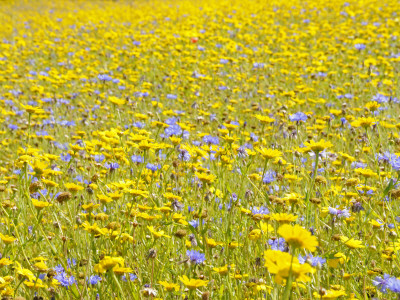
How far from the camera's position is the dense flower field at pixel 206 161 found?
1714 millimetres

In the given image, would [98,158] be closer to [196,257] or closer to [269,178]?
[269,178]

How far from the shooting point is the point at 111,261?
1.30m

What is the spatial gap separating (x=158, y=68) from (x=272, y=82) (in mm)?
Answer: 1858

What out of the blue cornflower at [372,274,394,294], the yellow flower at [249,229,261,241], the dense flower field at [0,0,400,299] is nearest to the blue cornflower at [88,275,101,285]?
the dense flower field at [0,0,400,299]

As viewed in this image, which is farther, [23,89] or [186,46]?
[186,46]

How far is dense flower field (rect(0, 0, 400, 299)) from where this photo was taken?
171 centimetres

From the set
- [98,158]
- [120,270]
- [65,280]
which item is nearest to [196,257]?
[120,270]

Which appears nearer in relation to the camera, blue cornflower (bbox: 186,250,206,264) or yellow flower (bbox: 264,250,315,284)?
yellow flower (bbox: 264,250,315,284)

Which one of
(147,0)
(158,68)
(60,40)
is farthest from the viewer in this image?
(147,0)

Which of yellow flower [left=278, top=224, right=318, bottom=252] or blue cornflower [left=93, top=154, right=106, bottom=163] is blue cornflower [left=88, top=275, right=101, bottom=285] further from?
blue cornflower [left=93, top=154, right=106, bottom=163]

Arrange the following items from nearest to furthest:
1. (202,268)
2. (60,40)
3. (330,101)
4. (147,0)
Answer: (202,268) → (330,101) → (60,40) → (147,0)

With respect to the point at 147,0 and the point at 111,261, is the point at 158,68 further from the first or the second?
the point at 147,0

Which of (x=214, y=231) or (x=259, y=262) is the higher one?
(x=259, y=262)

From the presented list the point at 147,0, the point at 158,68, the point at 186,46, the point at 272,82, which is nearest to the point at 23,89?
the point at 158,68
